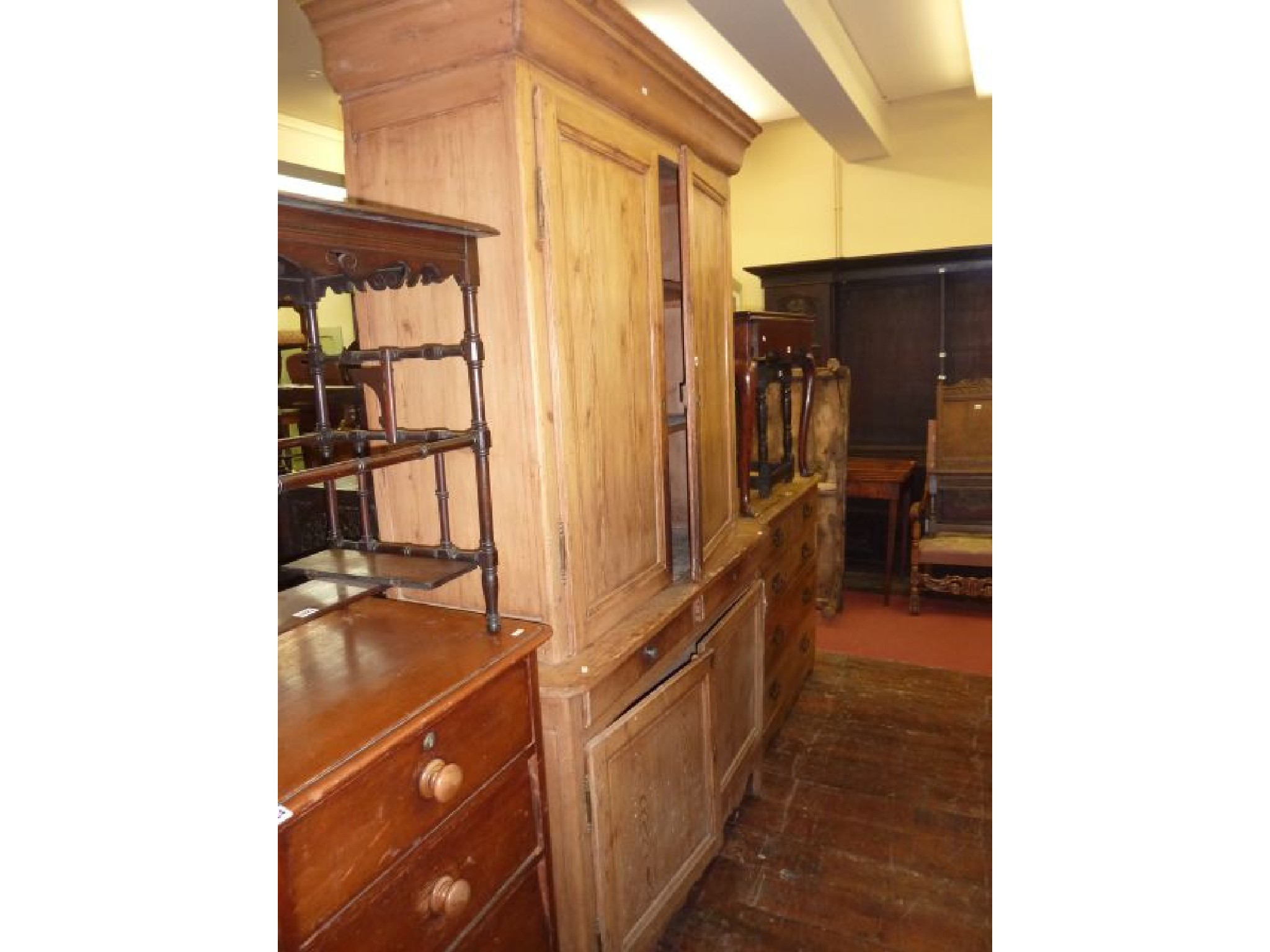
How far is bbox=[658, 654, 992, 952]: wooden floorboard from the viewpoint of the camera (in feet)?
6.84

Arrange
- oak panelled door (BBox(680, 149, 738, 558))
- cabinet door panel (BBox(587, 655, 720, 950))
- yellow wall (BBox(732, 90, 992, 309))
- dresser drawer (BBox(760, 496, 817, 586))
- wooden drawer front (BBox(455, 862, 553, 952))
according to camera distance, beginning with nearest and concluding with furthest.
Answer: wooden drawer front (BBox(455, 862, 553, 952)), cabinet door panel (BBox(587, 655, 720, 950)), oak panelled door (BBox(680, 149, 738, 558)), dresser drawer (BBox(760, 496, 817, 586)), yellow wall (BBox(732, 90, 992, 309))

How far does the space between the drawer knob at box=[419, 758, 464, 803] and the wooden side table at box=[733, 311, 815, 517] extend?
1835 mm

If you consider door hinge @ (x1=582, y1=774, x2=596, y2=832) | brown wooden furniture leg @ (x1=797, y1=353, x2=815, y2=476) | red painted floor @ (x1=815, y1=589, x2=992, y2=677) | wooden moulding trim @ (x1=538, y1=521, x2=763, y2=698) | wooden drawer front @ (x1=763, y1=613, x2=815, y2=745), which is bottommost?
red painted floor @ (x1=815, y1=589, x2=992, y2=677)

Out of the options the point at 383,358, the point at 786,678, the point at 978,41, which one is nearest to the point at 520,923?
the point at 383,358

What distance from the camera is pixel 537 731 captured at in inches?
57.4

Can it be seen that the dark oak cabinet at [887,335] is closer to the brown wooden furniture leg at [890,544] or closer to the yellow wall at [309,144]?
the brown wooden furniture leg at [890,544]

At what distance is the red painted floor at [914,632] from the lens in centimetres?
391

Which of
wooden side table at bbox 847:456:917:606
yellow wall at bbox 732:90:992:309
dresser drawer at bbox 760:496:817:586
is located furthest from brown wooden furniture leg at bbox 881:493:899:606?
yellow wall at bbox 732:90:992:309

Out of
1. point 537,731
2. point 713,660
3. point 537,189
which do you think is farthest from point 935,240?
point 537,731

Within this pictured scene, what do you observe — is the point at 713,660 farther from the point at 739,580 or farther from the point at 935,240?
the point at 935,240

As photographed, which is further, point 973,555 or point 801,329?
point 973,555

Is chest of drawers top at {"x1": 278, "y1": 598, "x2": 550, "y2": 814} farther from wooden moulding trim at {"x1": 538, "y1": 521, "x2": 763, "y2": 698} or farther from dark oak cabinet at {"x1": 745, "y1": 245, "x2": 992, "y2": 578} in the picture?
dark oak cabinet at {"x1": 745, "y1": 245, "x2": 992, "y2": 578}

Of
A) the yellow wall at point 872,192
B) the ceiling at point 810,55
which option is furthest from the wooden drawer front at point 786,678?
the yellow wall at point 872,192
